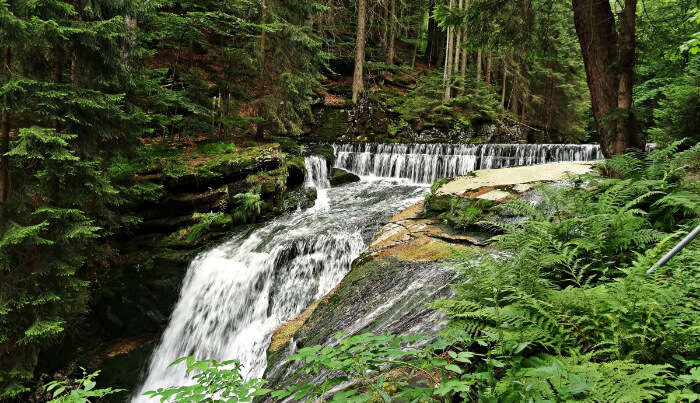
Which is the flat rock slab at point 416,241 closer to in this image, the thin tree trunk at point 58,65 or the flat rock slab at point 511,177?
the flat rock slab at point 511,177

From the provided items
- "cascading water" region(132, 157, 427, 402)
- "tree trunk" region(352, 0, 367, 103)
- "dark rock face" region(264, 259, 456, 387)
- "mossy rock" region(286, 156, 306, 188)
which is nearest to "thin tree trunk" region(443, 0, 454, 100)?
"tree trunk" region(352, 0, 367, 103)

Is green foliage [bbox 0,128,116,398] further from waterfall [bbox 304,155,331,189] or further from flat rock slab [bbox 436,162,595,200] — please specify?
waterfall [bbox 304,155,331,189]

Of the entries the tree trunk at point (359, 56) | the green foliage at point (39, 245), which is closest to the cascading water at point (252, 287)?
the green foliage at point (39, 245)

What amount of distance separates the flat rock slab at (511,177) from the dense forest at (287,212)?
55 centimetres

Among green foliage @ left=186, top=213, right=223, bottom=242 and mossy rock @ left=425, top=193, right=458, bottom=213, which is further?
green foliage @ left=186, top=213, right=223, bottom=242

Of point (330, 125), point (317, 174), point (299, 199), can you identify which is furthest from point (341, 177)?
point (330, 125)

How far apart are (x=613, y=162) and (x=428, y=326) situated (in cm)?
331

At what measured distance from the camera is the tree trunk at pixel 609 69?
4.55m

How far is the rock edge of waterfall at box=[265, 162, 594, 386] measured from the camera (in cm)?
350

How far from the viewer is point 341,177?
44.4ft

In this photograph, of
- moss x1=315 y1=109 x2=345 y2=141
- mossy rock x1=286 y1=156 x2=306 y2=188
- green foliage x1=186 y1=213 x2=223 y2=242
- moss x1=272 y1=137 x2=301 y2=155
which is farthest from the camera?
moss x1=315 y1=109 x2=345 y2=141

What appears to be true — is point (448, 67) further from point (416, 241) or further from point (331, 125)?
point (416, 241)

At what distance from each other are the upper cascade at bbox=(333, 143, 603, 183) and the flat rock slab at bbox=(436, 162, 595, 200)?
486 cm

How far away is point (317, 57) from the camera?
1431 centimetres
